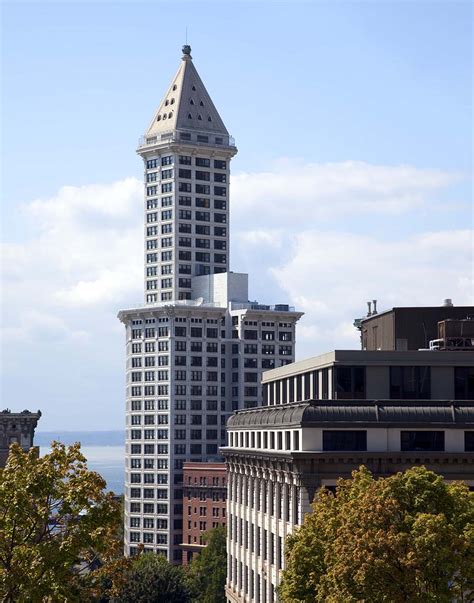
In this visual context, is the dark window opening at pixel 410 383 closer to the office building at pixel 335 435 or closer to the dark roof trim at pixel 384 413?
the office building at pixel 335 435

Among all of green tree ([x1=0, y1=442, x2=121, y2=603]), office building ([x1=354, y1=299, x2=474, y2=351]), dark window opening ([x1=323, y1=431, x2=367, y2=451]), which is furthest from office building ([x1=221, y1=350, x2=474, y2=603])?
green tree ([x1=0, y1=442, x2=121, y2=603])

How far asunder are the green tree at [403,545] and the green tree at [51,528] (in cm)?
1314

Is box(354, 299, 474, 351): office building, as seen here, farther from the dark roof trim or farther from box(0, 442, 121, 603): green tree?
box(0, 442, 121, 603): green tree

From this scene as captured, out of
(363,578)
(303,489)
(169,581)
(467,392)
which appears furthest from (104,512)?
(169,581)

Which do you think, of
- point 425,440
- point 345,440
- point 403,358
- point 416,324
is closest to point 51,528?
point 345,440

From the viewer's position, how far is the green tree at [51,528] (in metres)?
70.6

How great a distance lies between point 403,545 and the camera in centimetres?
7819

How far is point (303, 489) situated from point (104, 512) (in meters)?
40.3

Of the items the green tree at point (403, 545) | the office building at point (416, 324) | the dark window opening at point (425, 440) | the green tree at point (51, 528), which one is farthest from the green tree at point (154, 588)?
the green tree at point (51, 528)

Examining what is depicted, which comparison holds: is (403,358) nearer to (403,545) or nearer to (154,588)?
(403,545)

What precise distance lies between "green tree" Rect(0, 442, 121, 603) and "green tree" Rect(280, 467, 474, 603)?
1314 cm

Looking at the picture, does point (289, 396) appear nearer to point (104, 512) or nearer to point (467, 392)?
point (467, 392)

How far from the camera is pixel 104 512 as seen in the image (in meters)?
72.0

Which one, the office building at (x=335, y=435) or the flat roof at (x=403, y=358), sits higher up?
the flat roof at (x=403, y=358)
